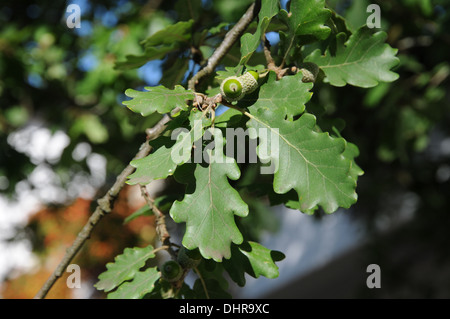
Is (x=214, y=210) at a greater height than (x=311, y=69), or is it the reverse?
(x=311, y=69)

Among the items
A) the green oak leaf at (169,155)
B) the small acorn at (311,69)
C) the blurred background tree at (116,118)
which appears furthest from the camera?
the blurred background tree at (116,118)

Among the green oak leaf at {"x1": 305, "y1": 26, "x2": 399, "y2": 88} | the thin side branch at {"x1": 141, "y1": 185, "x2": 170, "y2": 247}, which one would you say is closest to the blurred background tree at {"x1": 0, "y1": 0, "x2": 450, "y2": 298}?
the green oak leaf at {"x1": 305, "y1": 26, "x2": 399, "y2": 88}

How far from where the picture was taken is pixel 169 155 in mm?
701

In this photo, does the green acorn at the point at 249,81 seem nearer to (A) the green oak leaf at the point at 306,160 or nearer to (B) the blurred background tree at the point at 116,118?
(A) the green oak leaf at the point at 306,160

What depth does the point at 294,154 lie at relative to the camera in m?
0.73

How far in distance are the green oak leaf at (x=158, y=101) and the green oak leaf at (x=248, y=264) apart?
0.92 ft

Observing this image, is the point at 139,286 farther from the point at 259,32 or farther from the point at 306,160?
the point at 259,32

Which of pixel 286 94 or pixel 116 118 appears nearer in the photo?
pixel 286 94

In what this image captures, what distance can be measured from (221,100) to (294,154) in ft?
0.48

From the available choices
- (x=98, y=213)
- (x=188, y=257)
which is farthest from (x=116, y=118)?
(x=188, y=257)

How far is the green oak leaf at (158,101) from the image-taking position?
69 centimetres

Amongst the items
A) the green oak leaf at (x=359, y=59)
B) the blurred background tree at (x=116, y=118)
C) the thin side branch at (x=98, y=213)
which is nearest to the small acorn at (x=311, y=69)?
the green oak leaf at (x=359, y=59)

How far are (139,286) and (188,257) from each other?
5.4 inches

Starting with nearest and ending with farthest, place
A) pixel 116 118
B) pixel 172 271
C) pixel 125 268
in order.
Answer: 1. pixel 172 271
2. pixel 125 268
3. pixel 116 118
